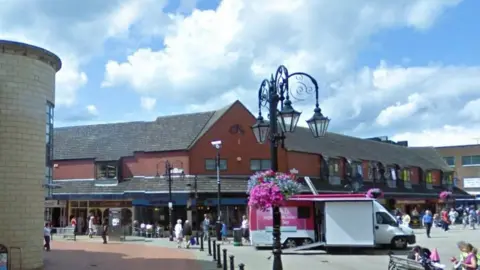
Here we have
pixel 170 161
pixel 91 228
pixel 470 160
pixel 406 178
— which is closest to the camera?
pixel 91 228

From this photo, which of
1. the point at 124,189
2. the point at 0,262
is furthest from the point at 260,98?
the point at 124,189

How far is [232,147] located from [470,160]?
1985 inches

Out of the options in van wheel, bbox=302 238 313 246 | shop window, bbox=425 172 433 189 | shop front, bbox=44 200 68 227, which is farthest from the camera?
shop window, bbox=425 172 433 189

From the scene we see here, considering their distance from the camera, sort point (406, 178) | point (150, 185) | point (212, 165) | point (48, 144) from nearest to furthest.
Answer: point (48, 144)
point (150, 185)
point (212, 165)
point (406, 178)

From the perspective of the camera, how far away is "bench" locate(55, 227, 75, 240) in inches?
1540

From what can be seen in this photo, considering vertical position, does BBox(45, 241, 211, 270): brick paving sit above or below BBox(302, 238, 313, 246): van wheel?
below

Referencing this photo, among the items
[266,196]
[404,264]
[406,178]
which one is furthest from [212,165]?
[266,196]

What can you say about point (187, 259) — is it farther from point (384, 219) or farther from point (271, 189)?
point (271, 189)

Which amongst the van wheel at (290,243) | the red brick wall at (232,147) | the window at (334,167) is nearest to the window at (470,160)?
the window at (334,167)

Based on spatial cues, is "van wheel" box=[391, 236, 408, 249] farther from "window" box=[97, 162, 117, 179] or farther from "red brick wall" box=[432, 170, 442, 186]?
"red brick wall" box=[432, 170, 442, 186]

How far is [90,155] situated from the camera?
46.3 metres

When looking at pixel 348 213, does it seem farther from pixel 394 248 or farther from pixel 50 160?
pixel 50 160

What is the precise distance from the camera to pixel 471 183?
8119 centimetres

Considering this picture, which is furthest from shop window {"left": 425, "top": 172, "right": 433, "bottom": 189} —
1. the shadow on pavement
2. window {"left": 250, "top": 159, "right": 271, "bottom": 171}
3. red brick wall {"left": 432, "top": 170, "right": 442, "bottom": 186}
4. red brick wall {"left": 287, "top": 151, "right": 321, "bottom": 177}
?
the shadow on pavement
